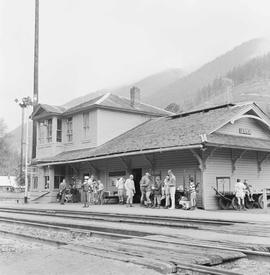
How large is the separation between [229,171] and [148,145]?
405cm

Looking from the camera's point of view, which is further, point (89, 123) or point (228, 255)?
point (89, 123)

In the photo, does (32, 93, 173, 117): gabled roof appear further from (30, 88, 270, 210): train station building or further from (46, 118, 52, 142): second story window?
(46, 118, 52, 142): second story window

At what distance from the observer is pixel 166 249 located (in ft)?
24.1

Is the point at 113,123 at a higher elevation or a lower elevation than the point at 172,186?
higher

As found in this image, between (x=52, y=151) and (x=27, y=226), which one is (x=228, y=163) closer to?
(x=27, y=226)

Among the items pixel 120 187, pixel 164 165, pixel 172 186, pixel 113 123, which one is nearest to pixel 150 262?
pixel 172 186

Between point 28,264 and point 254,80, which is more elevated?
point 254,80

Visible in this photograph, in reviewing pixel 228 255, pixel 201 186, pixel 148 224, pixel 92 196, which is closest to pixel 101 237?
pixel 148 224

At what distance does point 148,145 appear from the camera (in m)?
21.4

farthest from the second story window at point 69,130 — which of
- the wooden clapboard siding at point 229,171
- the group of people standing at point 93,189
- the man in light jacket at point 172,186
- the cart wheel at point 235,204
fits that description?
the cart wheel at point 235,204

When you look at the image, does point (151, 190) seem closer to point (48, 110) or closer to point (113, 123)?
point (113, 123)

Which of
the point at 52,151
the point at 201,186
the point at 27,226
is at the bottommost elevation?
the point at 27,226

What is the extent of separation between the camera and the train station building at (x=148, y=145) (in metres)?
20.0

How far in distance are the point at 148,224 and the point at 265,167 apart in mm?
12774
